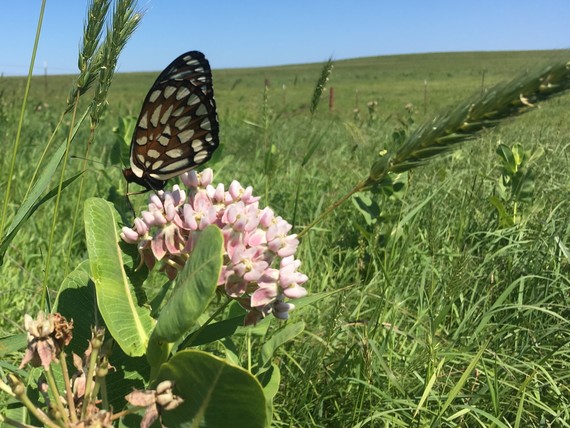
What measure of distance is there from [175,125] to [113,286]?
2.80 ft

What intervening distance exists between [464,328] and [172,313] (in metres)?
1.39

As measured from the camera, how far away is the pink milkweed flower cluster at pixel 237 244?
104 centimetres

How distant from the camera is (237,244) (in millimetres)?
1066

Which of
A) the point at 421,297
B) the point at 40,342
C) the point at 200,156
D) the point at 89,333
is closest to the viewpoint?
the point at 40,342

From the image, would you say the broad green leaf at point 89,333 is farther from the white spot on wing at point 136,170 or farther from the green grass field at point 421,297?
the white spot on wing at point 136,170

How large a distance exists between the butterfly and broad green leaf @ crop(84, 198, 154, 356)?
54 cm

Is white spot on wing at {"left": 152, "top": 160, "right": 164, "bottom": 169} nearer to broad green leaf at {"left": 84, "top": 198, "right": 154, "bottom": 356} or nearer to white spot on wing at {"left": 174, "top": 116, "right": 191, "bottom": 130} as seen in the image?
white spot on wing at {"left": 174, "top": 116, "right": 191, "bottom": 130}

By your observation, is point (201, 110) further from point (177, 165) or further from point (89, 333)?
point (89, 333)

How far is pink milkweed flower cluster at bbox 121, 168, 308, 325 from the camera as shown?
1.04 meters

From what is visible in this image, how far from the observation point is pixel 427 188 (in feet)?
11.1

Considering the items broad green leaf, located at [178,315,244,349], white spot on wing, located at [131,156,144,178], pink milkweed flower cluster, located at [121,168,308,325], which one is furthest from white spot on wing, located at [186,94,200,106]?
broad green leaf, located at [178,315,244,349]

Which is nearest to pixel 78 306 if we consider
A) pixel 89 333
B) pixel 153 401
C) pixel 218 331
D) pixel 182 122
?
pixel 89 333

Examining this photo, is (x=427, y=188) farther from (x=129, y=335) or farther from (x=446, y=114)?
(x=129, y=335)

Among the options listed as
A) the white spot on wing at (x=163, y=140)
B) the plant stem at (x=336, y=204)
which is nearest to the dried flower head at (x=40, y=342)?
the plant stem at (x=336, y=204)
